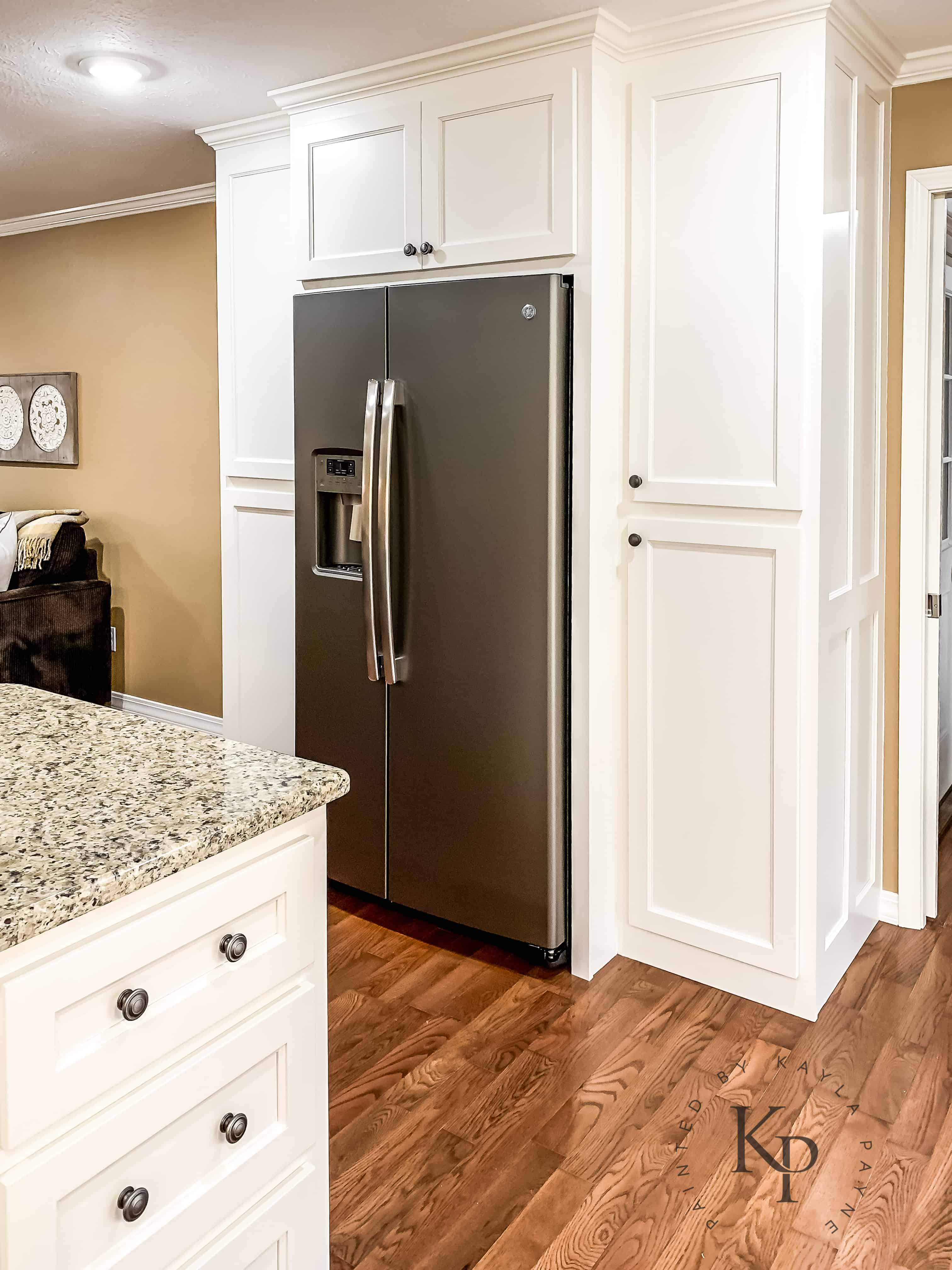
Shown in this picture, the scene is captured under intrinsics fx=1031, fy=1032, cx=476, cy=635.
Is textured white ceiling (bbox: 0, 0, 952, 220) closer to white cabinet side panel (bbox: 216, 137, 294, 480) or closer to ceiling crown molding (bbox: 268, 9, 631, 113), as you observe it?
ceiling crown molding (bbox: 268, 9, 631, 113)

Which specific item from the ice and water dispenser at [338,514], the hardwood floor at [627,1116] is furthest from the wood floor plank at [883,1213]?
the ice and water dispenser at [338,514]

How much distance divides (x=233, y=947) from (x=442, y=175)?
208 centimetres

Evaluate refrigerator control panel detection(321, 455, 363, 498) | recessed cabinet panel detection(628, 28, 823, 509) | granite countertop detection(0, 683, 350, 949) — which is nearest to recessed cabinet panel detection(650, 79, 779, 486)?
recessed cabinet panel detection(628, 28, 823, 509)

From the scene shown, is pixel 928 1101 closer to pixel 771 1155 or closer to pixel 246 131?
pixel 771 1155

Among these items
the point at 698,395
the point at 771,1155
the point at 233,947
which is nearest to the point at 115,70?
the point at 698,395

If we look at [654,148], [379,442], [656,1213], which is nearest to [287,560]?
[379,442]

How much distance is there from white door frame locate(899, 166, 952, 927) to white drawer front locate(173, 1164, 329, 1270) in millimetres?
2083

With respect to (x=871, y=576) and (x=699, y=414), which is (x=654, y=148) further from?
(x=871, y=576)

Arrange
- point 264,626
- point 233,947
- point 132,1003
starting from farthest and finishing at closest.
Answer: point 264,626, point 233,947, point 132,1003

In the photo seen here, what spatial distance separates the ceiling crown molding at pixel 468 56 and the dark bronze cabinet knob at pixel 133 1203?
239 centimetres

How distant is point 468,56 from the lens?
2.51 meters

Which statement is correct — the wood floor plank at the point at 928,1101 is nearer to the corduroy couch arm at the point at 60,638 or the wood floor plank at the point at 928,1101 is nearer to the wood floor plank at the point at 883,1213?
the wood floor plank at the point at 883,1213

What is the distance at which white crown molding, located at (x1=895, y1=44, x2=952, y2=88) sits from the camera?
2549 mm

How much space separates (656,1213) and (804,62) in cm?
235
